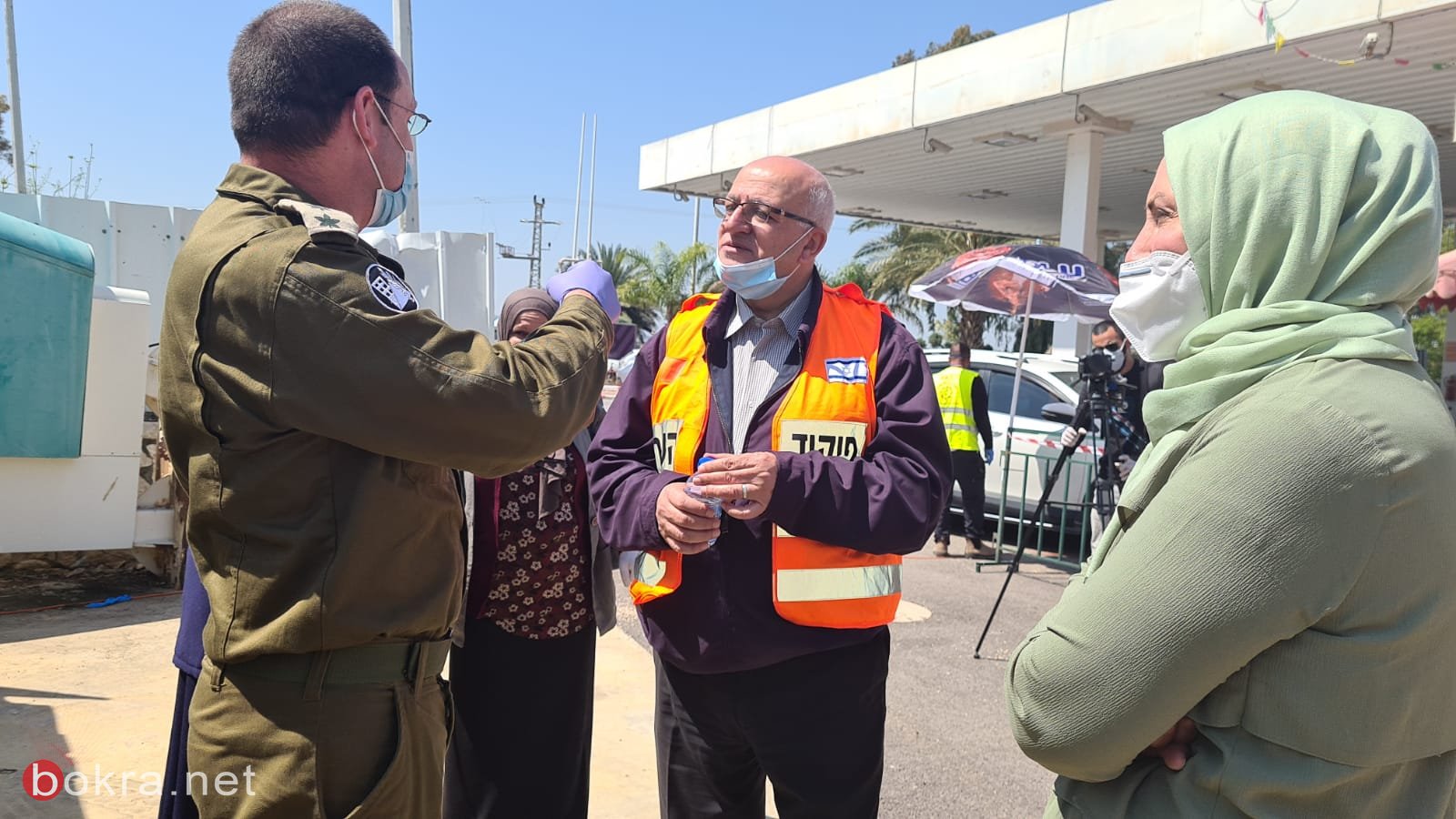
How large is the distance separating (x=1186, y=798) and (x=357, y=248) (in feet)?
4.67

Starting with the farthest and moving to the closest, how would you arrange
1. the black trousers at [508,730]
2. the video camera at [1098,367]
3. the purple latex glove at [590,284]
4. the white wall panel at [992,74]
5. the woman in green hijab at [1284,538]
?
the white wall panel at [992,74], the video camera at [1098,367], the black trousers at [508,730], the purple latex glove at [590,284], the woman in green hijab at [1284,538]

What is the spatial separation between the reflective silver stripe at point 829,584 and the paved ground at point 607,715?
5.13ft

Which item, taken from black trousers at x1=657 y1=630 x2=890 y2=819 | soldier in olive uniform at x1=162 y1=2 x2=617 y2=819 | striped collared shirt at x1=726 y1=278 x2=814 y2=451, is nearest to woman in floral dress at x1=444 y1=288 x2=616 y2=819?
black trousers at x1=657 y1=630 x2=890 y2=819

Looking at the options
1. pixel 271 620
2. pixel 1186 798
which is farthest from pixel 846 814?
pixel 271 620

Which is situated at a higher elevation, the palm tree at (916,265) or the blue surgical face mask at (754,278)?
the palm tree at (916,265)

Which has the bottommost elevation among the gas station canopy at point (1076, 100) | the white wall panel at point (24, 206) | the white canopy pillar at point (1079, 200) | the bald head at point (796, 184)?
the bald head at point (796, 184)

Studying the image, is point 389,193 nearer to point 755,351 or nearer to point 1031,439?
point 755,351

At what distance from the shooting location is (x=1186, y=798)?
48.0 inches

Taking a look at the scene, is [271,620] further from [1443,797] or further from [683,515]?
[1443,797]

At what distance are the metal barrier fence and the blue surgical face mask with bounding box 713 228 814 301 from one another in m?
5.83

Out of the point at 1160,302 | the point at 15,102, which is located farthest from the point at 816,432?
the point at 15,102

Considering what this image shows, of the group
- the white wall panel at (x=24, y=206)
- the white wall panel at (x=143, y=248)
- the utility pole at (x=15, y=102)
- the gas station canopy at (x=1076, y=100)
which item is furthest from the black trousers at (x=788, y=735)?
the utility pole at (x=15, y=102)

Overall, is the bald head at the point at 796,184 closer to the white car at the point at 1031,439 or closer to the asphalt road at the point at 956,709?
the asphalt road at the point at 956,709

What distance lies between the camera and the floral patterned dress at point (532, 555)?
281cm
